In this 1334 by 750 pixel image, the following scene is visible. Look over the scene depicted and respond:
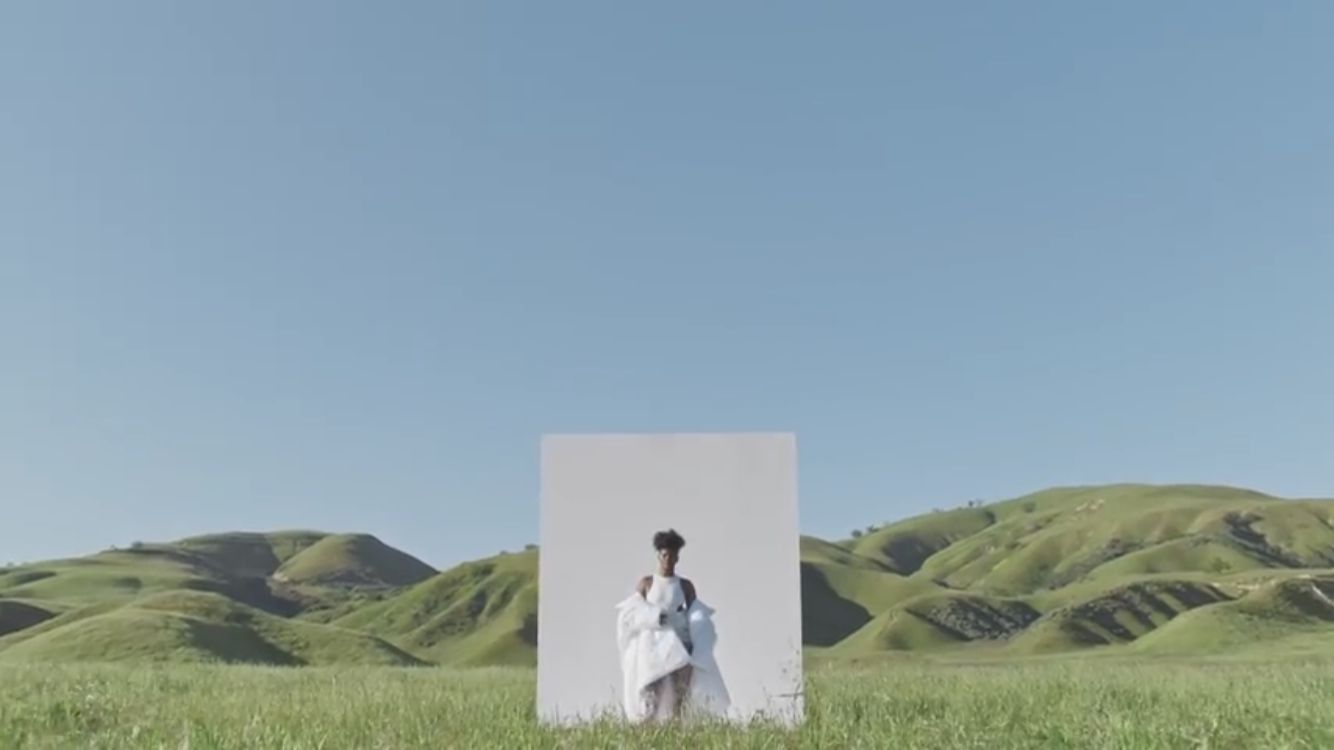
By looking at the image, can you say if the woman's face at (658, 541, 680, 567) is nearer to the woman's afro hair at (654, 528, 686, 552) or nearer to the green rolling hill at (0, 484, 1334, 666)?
the woman's afro hair at (654, 528, 686, 552)

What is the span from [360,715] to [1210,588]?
131408mm

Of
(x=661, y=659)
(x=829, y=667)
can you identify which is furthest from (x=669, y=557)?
(x=829, y=667)

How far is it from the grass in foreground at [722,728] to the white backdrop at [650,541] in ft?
2.87

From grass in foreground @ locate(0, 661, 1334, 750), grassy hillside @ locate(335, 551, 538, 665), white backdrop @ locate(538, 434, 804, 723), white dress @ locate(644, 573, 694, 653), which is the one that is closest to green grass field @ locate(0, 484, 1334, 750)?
grass in foreground @ locate(0, 661, 1334, 750)

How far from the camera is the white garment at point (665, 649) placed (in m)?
11.0

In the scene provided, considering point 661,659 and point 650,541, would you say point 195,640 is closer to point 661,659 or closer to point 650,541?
point 650,541

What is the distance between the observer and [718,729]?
947 centimetres

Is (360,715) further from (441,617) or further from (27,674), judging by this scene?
(441,617)

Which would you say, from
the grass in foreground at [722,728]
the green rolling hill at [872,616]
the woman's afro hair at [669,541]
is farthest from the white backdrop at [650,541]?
the green rolling hill at [872,616]

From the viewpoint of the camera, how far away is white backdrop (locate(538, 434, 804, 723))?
11188mm

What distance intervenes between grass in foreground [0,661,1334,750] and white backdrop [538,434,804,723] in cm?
87

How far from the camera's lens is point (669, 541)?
11.4m

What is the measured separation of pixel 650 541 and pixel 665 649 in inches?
45.8

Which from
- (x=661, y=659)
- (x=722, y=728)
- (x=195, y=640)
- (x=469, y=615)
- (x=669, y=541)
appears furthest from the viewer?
(x=469, y=615)
